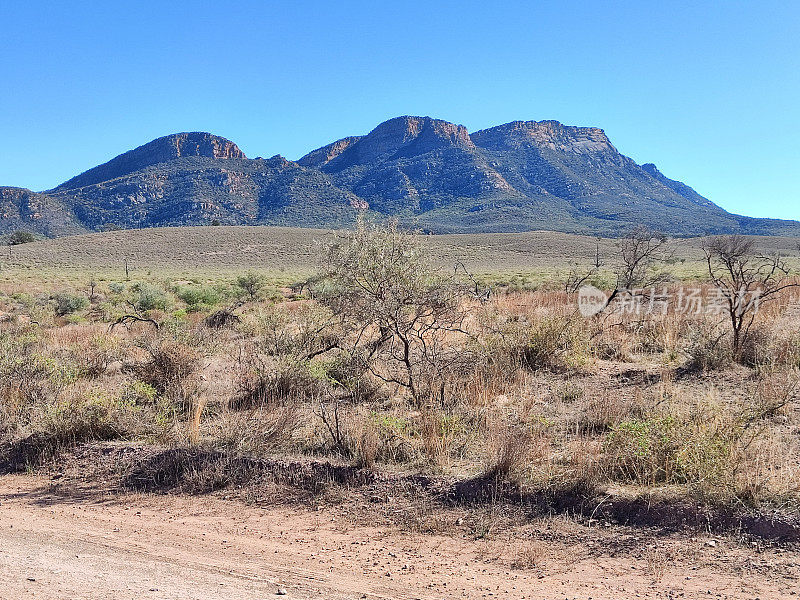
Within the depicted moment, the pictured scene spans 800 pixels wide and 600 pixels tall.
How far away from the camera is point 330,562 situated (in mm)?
4078

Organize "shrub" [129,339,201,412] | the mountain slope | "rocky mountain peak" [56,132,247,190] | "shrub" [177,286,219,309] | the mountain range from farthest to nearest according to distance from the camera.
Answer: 1. "rocky mountain peak" [56,132,247,190]
2. the mountain range
3. the mountain slope
4. "shrub" [177,286,219,309]
5. "shrub" [129,339,201,412]

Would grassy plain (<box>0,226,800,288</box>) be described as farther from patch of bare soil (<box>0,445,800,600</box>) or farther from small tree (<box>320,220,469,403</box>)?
patch of bare soil (<box>0,445,800,600</box>)

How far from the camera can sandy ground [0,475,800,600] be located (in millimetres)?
3590

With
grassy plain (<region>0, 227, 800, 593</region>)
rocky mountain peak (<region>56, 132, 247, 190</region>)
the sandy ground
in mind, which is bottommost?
the sandy ground

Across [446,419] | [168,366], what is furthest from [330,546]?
[168,366]

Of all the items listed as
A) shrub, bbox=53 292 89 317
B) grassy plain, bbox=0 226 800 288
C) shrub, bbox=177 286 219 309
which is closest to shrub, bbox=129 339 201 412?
shrub, bbox=177 286 219 309

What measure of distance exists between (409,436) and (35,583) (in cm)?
355

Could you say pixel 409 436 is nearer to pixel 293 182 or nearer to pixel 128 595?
pixel 128 595

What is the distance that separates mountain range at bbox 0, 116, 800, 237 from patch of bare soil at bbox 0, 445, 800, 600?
324 feet

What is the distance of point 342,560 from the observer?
411cm

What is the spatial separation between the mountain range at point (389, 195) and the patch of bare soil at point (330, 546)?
324ft

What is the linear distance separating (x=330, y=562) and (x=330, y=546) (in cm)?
27

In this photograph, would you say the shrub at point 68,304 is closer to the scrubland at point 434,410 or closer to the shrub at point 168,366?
the scrubland at point 434,410

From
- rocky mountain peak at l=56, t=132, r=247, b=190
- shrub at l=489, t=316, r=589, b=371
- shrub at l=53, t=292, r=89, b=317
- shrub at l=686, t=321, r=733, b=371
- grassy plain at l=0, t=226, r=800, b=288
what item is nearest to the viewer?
shrub at l=686, t=321, r=733, b=371
